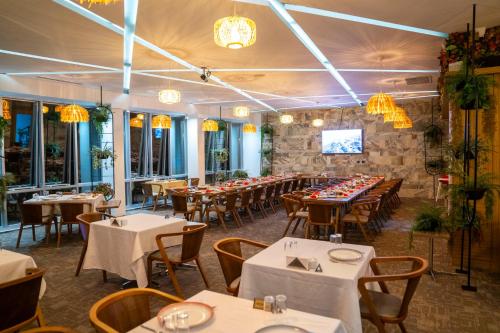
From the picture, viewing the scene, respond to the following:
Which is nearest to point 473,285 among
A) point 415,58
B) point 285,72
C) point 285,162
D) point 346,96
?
point 415,58

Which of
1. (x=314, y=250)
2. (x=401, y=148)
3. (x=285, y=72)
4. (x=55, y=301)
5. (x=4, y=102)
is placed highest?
(x=285, y=72)

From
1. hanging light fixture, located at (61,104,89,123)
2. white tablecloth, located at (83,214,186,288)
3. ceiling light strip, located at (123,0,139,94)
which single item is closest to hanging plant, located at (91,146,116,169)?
hanging light fixture, located at (61,104,89,123)

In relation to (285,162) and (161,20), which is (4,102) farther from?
(285,162)

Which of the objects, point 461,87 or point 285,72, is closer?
point 461,87

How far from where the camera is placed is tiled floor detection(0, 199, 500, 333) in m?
3.29

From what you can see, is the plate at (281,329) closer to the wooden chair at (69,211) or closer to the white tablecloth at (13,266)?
the white tablecloth at (13,266)

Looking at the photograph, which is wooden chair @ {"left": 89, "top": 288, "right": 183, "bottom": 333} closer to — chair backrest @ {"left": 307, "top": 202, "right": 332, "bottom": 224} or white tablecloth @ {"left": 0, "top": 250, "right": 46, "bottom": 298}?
white tablecloth @ {"left": 0, "top": 250, "right": 46, "bottom": 298}

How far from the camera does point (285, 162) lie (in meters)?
14.0

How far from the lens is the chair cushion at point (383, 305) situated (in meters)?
2.48

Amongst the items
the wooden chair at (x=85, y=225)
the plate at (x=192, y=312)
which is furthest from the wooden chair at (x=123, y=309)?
the wooden chair at (x=85, y=225)

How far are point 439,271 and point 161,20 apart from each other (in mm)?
4730

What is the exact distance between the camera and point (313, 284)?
7.97 ft

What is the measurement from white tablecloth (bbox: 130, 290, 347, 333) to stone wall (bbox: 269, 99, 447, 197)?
10928 millimetres

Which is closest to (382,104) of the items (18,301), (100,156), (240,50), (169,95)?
(240,50)
